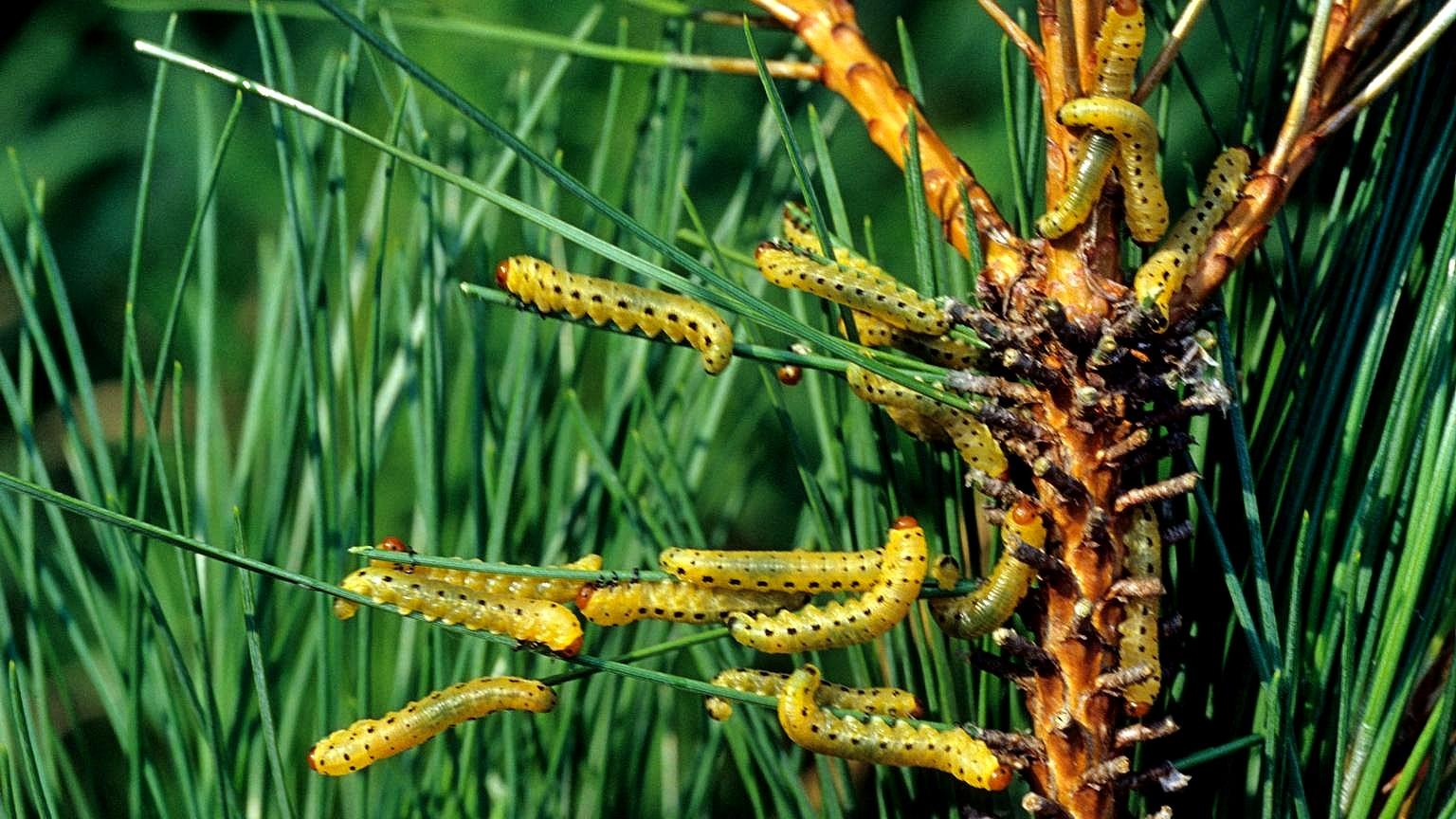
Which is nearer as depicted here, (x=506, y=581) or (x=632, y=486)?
(x=506, y=581)

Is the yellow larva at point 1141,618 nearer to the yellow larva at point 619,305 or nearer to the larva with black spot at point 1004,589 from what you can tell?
the larva with black spot at point 1004,589

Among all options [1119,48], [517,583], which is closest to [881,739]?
[517,583]

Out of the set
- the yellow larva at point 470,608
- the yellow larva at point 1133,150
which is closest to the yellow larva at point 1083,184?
the yellow larva at point 1133,150

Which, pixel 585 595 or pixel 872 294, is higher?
pixel 872 294

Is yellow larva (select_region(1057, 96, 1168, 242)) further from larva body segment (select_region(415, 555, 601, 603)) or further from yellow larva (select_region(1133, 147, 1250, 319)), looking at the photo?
larva body segment (select_region(415, 555, 601, 603))

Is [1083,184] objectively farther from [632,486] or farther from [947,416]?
[632,486]

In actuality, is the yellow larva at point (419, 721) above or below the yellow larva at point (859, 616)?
below

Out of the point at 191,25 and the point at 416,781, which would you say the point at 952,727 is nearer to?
the point at 416,781

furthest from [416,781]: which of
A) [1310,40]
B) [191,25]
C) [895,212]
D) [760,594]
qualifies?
[191,25]
